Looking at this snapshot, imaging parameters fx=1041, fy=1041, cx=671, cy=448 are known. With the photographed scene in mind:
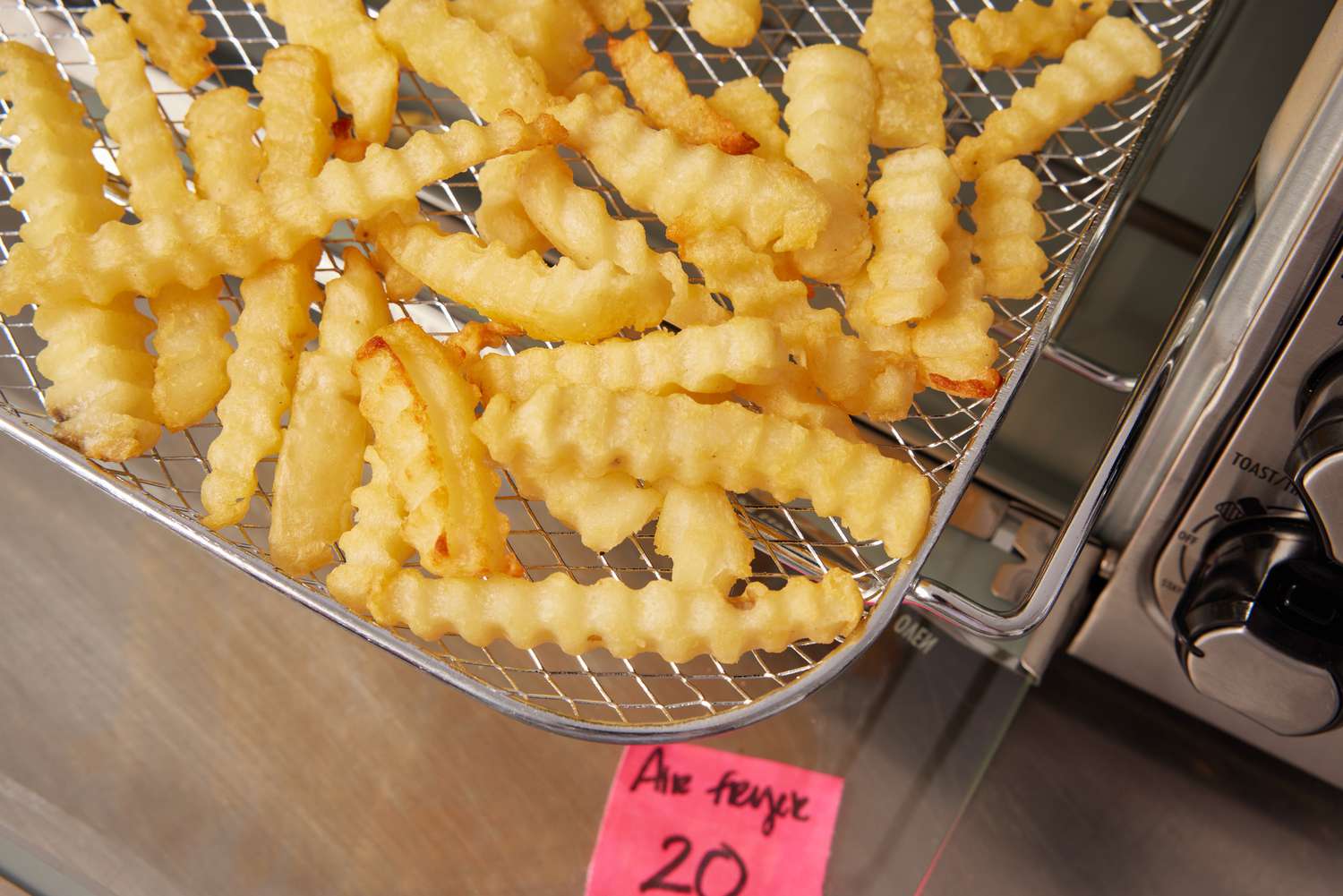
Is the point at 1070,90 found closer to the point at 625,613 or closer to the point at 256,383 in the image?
the point at 625,613

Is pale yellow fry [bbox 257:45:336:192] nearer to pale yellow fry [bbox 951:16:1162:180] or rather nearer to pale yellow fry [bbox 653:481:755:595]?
pale yellow fry [bbox 653:481:755:595]

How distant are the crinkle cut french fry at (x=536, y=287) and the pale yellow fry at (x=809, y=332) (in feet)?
0.26

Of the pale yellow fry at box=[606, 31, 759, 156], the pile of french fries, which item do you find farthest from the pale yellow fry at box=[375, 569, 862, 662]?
the pale yellow fry at box=[606, 31, 759, 156]

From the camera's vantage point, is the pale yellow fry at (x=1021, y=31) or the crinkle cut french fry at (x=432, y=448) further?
the pale yellow fry at (x=1021, y=31)

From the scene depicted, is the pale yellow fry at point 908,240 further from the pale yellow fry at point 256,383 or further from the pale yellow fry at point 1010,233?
the pale yellow fry at point 256,383

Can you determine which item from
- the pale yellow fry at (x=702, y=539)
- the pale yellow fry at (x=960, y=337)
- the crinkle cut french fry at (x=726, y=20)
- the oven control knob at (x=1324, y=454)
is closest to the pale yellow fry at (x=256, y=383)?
the pale yellow fry at (x=702, y=539)

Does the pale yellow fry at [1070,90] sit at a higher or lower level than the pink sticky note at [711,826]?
higher

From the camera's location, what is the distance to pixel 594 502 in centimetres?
89

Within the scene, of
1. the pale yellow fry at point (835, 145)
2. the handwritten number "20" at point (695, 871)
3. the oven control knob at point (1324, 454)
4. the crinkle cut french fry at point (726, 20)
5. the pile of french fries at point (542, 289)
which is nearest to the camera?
the oven control knob at point (1324, 454)

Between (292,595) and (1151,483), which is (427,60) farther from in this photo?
(1151,483)

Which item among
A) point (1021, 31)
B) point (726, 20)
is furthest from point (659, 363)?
point (1021, 31)

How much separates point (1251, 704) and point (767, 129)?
28.6 inches

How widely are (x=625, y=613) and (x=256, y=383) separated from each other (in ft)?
1.33

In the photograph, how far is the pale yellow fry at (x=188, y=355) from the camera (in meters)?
0.98
